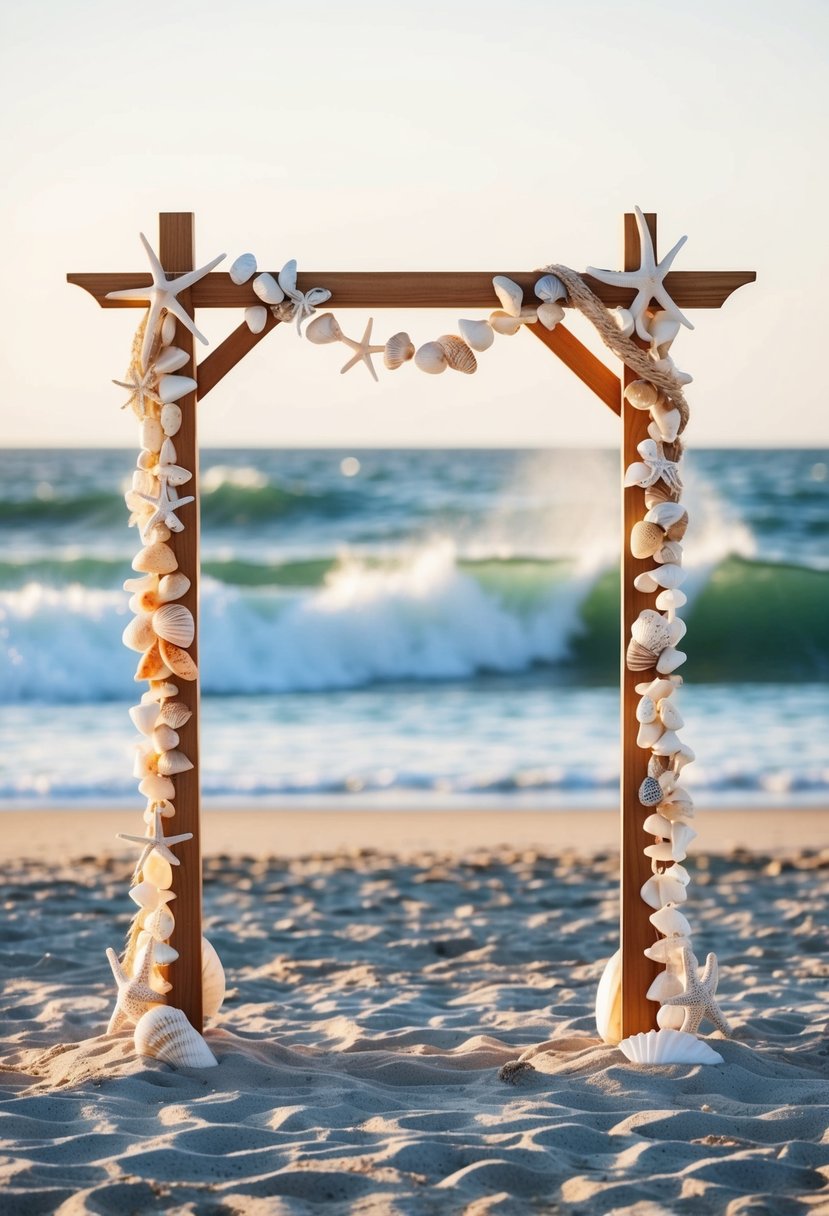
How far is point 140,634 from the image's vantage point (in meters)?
3.32

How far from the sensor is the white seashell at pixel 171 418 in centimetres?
330

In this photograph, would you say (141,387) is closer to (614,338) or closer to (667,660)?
(614,338)

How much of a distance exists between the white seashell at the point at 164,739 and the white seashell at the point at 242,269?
3.76 ft

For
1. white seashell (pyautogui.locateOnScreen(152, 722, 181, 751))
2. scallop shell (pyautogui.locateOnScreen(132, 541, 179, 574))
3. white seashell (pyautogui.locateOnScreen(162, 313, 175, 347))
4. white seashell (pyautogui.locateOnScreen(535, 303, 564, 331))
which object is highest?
white seashell (pyautogui.locateOnScreen(535, 303, 564, 331))

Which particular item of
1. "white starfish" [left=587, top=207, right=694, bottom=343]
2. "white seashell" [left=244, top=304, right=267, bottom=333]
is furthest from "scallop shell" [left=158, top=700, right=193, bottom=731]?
"white starfish" [left=587, top=207, right=694, bottom=343]

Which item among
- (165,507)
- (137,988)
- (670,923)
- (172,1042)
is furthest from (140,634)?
(670,923)

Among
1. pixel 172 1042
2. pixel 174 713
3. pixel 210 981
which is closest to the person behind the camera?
pixel 172 1042

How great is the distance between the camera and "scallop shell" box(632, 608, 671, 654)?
3.27 m

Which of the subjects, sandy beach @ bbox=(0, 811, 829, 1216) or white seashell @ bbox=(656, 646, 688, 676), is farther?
white seashell @ bbox=(656, 646, 688, 676)

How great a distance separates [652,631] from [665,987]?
90 cm

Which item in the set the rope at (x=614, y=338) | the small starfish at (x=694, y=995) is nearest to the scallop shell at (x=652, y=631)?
the rope at (x=614, y=338)

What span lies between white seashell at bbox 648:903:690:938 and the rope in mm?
1257

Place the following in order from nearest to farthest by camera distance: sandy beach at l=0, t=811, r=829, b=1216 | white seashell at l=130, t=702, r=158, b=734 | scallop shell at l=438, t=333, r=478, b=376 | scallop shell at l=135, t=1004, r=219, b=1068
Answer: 1. sandy beach at l=0, t=811, r=829, b=1216
2. scallop shell at l=135, t=1004, r=219, b=1068
3. white seashell at l=130, t=702, r=158, b=734
4. scallop shell at l=438, t=333, r=478, b=376

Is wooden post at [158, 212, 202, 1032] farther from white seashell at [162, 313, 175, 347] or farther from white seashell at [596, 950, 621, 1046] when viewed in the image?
white seashell at [596, 950, 621, 1046]
